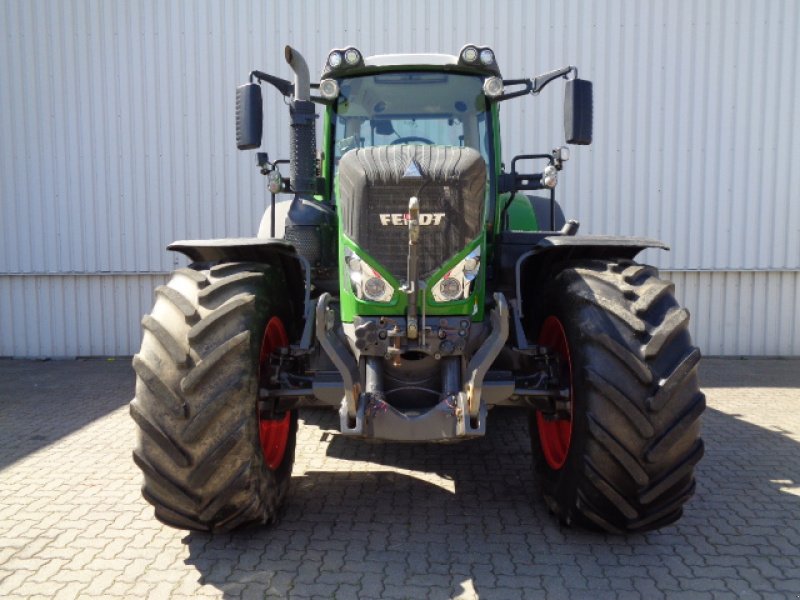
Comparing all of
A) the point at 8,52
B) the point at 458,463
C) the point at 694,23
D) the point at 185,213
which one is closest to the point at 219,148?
the point at 185,213

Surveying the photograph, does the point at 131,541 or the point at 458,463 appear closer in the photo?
the point at 131,541

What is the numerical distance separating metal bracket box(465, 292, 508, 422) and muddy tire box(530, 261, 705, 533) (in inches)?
14.4

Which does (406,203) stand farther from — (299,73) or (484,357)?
(299,73)

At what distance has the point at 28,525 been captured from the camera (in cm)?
341

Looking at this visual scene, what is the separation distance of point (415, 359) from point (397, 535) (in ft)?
2.97

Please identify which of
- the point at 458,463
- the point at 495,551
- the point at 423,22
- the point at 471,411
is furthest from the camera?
the point at 423,22

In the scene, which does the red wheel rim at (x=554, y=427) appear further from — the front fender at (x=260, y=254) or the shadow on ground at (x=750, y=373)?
the shadow on ground at (x=750, y=373)

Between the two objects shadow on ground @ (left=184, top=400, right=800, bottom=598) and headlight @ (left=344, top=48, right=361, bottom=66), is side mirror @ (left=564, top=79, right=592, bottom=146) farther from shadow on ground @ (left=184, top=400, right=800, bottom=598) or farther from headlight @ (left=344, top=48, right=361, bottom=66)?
shadow on ground @ (left=184, top=400, right=800, bottom=598)

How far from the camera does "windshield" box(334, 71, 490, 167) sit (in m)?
4.04

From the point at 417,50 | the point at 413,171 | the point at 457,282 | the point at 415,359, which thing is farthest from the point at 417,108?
the point at 417,50

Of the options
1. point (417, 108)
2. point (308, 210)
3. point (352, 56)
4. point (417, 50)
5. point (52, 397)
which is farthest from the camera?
point (417, 50)

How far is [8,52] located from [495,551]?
845cm

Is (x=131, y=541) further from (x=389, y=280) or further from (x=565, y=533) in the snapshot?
(x=565, y=533)

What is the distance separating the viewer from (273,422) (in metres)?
3.39
